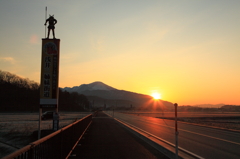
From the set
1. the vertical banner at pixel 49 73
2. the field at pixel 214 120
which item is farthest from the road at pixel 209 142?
the field at pixel 214 120

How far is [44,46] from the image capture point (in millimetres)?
14578

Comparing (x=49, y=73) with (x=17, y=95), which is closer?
(x=49, y=73)

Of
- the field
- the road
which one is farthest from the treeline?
the road

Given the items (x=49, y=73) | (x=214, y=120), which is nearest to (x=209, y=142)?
(x=49, y=73)

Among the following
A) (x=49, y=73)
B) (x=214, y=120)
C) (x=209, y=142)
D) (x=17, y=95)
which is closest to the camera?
(x=209, y=142)

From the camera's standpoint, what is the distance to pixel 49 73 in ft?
46.8

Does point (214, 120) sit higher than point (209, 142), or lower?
lower

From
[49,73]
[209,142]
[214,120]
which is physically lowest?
[214,120]

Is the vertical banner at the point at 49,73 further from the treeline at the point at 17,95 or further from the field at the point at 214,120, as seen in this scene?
the treeline at the point at 17,95

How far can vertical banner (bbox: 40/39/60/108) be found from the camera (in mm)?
13969

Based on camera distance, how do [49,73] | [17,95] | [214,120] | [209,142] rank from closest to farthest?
[209,142] < [49,73] < [214,120] < [17,95]

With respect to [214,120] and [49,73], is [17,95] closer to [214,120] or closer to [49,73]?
[214,120]

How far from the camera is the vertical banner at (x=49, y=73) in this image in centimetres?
1397

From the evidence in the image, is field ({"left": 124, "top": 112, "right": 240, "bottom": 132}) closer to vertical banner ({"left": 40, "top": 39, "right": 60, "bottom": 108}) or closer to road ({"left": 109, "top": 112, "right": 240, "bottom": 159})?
road ({"left": 109, "top": 112, "right": 240, "bottom": 159})
